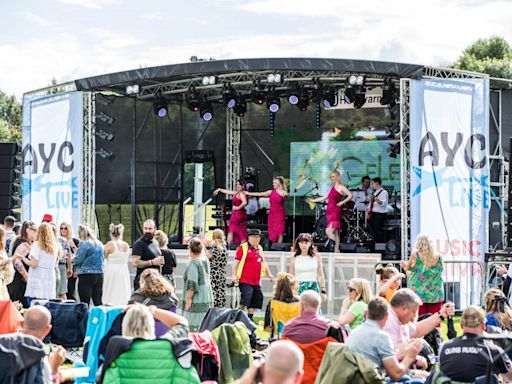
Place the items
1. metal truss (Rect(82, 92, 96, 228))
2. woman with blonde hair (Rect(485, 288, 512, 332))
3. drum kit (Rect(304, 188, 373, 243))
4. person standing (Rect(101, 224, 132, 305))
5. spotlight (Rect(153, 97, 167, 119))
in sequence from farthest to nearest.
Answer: spotlight (Rect(153, 97, 167, 119)) → drum kit (Rect(304, 188, 373, 243)) → metal truss (Rect(82, 92, 96, 228)) → person standing (Rect(101, 224, 132, 305)) → woman with blonde hair (Rect(485, 288, 512, 332))

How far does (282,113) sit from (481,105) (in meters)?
Answer: 5.66

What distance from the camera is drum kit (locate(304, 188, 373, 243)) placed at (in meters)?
16.9

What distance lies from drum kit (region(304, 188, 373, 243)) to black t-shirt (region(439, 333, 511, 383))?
1074 centimetres

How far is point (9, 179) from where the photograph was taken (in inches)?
682

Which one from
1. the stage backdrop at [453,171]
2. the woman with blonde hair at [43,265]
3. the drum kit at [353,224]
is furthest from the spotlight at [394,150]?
the woman with blonde hair at [43,265]

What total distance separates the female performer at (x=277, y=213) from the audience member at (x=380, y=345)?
988cm

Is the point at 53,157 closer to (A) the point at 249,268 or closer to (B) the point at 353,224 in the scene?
(B) the point at 353,224

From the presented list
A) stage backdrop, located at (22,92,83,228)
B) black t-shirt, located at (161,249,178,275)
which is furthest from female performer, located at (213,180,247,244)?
black t-shirt, located at (161,249,178,275)

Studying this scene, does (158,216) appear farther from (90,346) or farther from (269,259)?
(90,346)

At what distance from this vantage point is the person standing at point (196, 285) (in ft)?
32.8

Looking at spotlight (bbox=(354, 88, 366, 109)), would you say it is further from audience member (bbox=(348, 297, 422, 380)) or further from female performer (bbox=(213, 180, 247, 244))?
audience member (bbox=(348, 297, 422, 380))

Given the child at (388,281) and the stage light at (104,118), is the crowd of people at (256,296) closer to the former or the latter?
the child at (388,281)

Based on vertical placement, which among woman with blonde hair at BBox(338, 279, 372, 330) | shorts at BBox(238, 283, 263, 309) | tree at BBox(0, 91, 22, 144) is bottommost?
shorts at BBox(238, 283, 263, 309)

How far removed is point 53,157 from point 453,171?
675 centimetres
